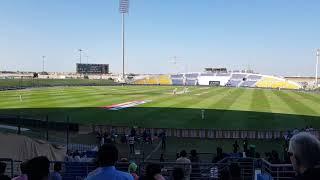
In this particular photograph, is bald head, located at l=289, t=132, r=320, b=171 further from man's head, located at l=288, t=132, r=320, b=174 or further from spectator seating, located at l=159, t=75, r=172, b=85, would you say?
spectator seating, located at l=159, t=75, r=172, b=85

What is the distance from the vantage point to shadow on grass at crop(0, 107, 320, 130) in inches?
1558

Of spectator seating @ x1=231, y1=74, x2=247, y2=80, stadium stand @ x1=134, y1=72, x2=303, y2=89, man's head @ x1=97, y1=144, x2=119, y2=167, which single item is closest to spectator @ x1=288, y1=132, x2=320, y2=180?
man's head @ x1=97, y1=144, x2=119, y2=167

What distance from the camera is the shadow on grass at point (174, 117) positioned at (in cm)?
3956

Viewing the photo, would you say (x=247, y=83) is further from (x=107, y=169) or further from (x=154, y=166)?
(x=107, y=169)

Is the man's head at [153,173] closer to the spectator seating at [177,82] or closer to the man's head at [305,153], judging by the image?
the man's head at [305,153]

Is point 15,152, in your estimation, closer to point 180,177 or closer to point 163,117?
point 180,177

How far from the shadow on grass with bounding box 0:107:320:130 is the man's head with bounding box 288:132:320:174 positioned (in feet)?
112

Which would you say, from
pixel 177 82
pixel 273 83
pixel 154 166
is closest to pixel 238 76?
pixel 273 83

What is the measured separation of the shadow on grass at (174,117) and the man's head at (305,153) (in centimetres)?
3424

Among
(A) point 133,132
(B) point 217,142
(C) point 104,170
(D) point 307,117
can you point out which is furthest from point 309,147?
(D) point 307,117

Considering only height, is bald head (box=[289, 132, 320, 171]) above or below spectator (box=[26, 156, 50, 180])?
above

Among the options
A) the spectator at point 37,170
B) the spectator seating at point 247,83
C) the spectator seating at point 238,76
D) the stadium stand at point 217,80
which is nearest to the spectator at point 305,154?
the spectator at point 37,170

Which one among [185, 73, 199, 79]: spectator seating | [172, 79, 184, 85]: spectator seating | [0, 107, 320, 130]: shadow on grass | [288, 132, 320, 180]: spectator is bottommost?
[0, 107, 320, 130]: shadow on grass

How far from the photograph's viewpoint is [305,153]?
3.65m
